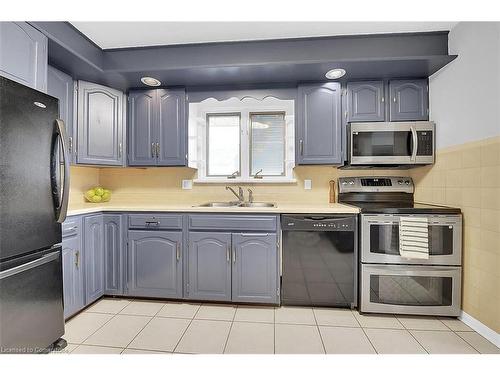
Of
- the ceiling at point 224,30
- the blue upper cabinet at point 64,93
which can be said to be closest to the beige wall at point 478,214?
the ceiling at point 224,30

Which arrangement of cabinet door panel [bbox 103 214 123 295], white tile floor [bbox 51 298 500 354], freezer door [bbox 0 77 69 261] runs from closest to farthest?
freezer door [bbox 0 77 69 261] < white tile floor [bbox 51 298 500 354] < cabinet door panel [bbox 103 214 123 295]

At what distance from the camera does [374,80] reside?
2.40 metres

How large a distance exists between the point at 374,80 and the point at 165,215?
7.58 feet

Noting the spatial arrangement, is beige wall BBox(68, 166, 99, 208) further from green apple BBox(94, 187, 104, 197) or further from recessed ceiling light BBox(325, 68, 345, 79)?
recessed ceiling light BBox(325, 68, 345, 79)

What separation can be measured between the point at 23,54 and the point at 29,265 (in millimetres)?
1292

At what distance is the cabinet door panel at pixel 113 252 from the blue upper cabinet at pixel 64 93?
2.18 ft

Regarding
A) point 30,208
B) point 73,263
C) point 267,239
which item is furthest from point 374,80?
point 73,263

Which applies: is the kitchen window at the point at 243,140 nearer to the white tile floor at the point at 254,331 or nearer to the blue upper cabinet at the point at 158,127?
the blue upper cabinet at the point at 158,127

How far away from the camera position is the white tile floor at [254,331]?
1.66 meters

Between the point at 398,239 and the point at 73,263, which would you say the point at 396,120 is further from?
the point at 73,263

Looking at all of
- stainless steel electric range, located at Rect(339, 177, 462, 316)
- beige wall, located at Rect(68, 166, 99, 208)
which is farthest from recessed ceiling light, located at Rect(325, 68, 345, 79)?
beige wall, located at Rect(68, 166, 99, 208)

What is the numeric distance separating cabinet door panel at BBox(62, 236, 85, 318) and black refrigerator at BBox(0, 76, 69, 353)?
0.32m

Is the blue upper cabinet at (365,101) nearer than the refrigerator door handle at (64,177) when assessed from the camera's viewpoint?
No

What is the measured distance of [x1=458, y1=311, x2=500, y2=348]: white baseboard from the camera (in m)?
1.69
